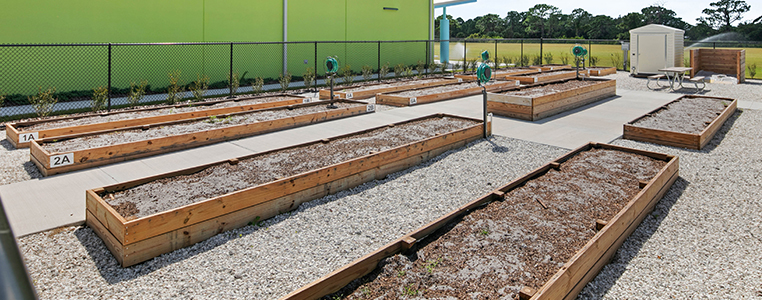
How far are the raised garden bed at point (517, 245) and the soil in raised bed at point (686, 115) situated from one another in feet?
12.1

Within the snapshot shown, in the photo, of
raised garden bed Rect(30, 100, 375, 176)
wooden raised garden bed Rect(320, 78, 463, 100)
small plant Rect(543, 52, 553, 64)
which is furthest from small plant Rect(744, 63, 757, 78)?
raised garden bed Rect(30, 100, 375, 176)

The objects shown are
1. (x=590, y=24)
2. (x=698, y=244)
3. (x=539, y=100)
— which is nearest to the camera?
(x=698, y=244)

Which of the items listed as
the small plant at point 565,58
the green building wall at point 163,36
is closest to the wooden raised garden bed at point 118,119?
the green building wall at point 163,36

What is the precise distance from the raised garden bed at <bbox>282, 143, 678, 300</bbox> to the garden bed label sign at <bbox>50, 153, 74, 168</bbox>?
5.22 metres

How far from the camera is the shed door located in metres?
21.7

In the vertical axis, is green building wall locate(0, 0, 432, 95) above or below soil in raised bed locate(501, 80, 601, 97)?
above

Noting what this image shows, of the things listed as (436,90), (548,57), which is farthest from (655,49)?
(436,90)

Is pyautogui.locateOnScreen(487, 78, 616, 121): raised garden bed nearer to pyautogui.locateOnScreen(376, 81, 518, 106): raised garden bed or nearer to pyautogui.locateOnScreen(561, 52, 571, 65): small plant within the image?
pyautogui.locateOnScreen(376, 81, 518, 106): raised garden bed

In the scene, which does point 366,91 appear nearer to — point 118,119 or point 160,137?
point 118,119

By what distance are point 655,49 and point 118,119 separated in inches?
846

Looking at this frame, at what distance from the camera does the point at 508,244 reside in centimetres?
444

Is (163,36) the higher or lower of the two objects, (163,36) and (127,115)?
the higher

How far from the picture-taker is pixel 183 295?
4.00 meters

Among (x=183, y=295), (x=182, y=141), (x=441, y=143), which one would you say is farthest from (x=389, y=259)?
(x=182, y=141)
